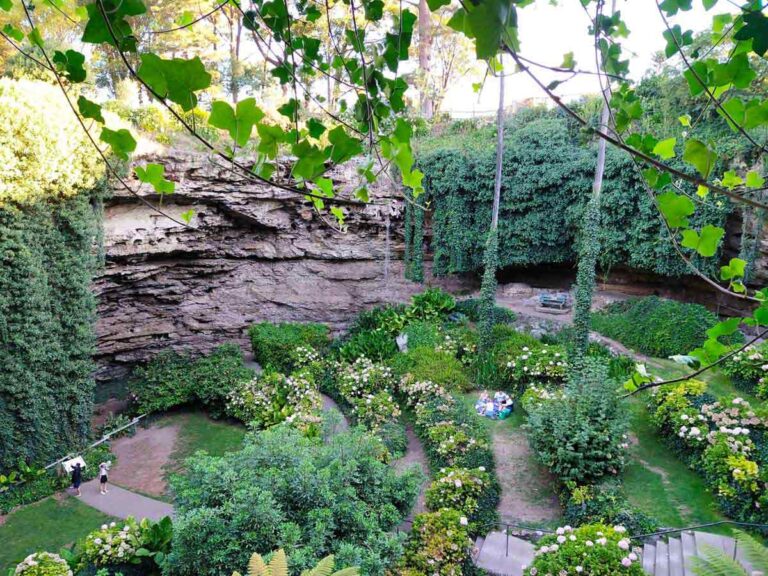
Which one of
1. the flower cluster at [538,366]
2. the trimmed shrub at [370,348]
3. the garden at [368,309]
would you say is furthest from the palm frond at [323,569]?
the trimmed shrub at [370,348]

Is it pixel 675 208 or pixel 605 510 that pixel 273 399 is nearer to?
pixel 605 510

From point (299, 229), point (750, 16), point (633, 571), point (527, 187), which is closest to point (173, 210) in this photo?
point (299, 229)

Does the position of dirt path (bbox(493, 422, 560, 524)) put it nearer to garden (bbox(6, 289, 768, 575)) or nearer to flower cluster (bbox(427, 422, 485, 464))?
garden (bbox(6, 289, 768, 575))

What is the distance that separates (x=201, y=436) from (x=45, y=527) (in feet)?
10.9

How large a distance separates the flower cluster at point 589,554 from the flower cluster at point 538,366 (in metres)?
4.46

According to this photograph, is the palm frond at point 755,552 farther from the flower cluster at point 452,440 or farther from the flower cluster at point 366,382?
the flower cluster at point 366,382

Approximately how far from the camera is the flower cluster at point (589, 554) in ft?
16.7

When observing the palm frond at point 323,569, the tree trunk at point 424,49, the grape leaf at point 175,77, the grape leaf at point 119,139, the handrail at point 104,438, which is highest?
the tree trunk at point 424,49

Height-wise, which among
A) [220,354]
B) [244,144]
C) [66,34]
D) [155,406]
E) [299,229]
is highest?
[66,34]

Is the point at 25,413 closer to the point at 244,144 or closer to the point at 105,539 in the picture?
the point at 105,539

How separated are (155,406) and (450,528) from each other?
8.15m

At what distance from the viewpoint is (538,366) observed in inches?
404

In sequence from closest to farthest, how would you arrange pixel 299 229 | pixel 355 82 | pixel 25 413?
pixel 355 82, pixel 25 413, pixel 299 229

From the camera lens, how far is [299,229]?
13.7 metres
